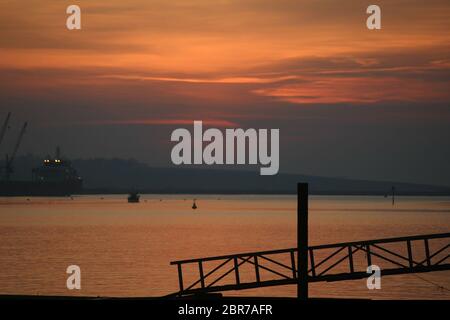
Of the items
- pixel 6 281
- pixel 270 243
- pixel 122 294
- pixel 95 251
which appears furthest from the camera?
pixel 270 243

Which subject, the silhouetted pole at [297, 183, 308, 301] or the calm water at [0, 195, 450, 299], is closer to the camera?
the silhouetted pole at [297, 183, 308, 301]

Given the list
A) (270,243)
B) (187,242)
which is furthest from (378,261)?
(187,242)

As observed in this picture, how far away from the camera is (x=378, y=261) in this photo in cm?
9981

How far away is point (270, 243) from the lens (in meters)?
126

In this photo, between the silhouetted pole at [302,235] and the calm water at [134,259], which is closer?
the silhouetted pole at [302,235]

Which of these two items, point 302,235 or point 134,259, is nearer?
point 302,235
